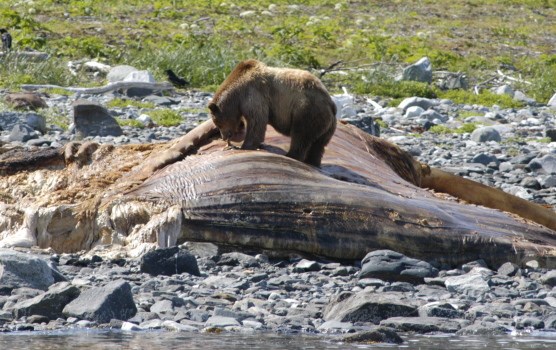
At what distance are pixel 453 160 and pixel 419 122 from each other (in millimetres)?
3636

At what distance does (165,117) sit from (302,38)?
12.5 meters

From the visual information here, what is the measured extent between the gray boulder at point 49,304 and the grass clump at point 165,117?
934cm

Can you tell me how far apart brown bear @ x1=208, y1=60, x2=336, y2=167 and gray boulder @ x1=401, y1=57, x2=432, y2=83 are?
1334 centimetres

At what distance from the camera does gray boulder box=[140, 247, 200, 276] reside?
22.5 ft

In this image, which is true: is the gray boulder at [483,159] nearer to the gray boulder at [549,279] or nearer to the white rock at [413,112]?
the white rock at [413,112]

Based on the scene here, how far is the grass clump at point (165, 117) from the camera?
15.2 m

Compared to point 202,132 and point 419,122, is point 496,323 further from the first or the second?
point 419,122

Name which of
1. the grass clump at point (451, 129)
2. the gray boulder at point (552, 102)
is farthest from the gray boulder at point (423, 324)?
the gray boulder at point (552, 102)

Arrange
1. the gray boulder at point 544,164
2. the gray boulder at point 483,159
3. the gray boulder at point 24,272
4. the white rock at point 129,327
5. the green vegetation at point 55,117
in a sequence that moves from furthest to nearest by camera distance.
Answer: the green vegetation at point 55,117 → the gray boulder at point 483,159 → the gray boulder at point 544,164 → the gray boulder at point 24,272 → the white rock at point 129,327

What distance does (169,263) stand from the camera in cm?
689

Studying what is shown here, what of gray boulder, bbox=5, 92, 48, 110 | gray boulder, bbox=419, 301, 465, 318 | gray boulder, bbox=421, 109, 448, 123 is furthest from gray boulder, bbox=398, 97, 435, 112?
gray boulder, bbox=419, 301, 465, 318

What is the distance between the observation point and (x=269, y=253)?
7.31m

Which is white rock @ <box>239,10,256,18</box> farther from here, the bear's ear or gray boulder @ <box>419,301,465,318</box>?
gray boulder @ <box>419,301,465,318</box>

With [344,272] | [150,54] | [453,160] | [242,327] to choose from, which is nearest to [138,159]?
[344,272]
